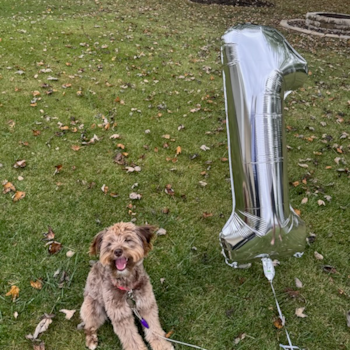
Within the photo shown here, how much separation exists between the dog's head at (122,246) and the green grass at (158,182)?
3.47 feet

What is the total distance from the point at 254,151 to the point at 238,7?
56.4 feet

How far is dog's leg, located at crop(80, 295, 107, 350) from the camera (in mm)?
3254

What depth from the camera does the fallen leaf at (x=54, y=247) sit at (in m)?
4.16

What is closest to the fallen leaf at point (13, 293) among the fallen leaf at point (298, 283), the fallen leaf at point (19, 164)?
the fallen leaf at point (19, 164)

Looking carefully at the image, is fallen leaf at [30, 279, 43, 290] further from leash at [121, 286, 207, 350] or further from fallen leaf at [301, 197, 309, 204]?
fallen leaf at [301, 197, 309, 204]

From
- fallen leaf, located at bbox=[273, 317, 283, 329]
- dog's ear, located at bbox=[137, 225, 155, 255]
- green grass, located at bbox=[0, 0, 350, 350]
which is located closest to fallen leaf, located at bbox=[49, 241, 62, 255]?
green grass, located at bbox=[0, 0, 350, 350]

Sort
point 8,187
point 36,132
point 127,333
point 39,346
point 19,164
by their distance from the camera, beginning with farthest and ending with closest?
point 36,132, point 19,164, point 8,187, point 39,346, point 127,333

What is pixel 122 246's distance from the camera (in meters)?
2.84

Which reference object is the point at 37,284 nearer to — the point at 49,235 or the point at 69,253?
the point at 69,253

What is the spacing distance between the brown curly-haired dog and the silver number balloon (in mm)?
939

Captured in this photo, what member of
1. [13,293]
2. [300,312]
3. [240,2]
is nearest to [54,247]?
[13,293]

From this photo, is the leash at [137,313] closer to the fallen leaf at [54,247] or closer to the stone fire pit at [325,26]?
the fallen leaf at [54,247]

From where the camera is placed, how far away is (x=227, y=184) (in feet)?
18.3

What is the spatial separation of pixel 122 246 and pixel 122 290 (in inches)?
20.7
